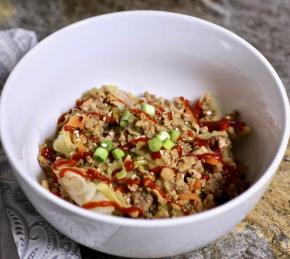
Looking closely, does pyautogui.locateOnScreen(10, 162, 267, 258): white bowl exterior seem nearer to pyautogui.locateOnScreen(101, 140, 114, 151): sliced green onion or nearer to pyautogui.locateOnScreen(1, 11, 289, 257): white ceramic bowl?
pyautogui.locateOnScreen(1, 11, 289, 257): white ceramic bowl

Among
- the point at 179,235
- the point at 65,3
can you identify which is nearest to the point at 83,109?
the point at 179,235

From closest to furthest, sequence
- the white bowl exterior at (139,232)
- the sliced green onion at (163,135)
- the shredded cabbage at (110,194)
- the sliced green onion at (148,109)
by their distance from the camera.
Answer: the white bowl exterior at (139,232)
the shredded cabbage at (110,194)
the sliced green onion at (163,135)
the sliced green onion at (148,109)

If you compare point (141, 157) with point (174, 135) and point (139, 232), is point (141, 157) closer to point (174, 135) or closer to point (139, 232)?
point (174, 135)

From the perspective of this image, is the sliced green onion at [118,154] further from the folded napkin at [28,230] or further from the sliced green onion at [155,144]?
the folded napkin at [28,230]

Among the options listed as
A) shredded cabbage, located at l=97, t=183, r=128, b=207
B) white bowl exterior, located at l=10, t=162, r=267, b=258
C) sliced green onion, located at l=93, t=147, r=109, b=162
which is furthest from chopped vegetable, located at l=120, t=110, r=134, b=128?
white bowl exterior, located at l=10, t=162, r=267, b=258

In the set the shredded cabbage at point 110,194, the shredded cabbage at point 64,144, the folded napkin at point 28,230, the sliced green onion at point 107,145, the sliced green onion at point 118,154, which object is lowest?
the folded napkin at point 28,230

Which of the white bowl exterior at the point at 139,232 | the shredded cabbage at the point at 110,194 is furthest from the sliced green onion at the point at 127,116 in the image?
the white bowl exterior at the point at 139,232

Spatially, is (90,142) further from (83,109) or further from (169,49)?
(169,49)
